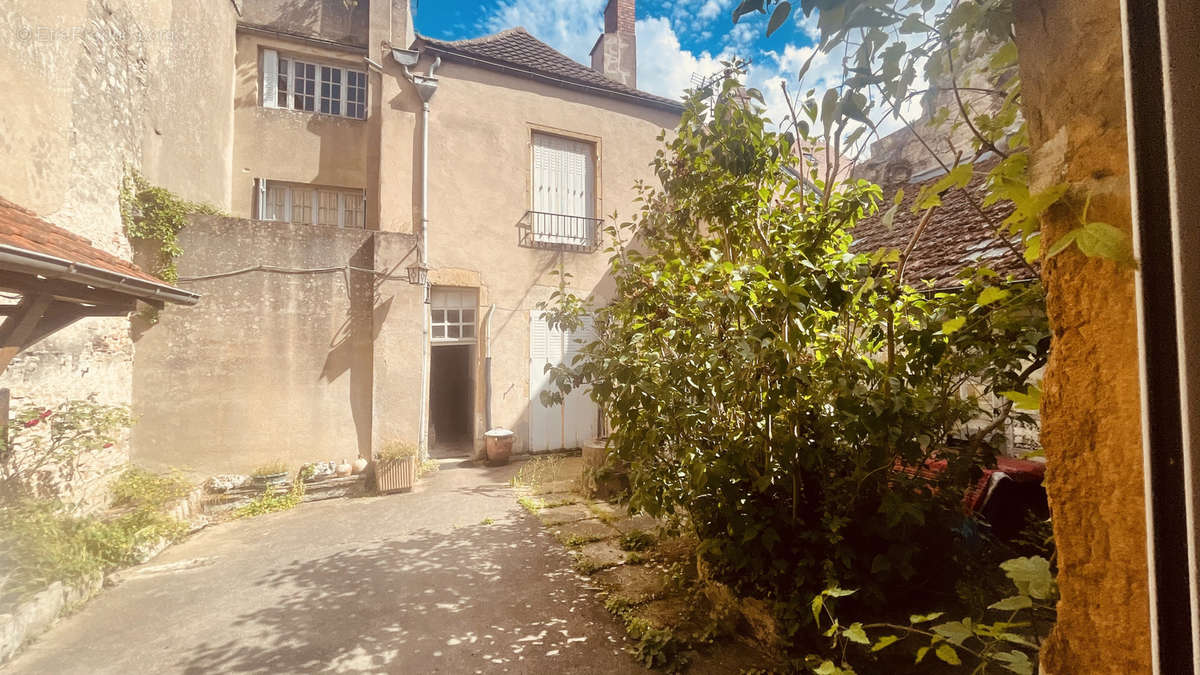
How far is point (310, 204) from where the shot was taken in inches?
352

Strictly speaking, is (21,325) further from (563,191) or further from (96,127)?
(563,191)

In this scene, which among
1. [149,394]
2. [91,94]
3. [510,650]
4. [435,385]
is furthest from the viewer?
[435,385]

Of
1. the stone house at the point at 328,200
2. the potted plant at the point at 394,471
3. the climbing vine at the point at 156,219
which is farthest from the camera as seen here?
the potted plant at the point at 394,471

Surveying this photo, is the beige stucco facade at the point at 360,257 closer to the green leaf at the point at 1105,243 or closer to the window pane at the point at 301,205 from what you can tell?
the window pane at the point at 301,205

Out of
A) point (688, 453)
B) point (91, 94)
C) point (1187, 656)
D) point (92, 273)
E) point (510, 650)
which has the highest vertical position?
point (91, 94)

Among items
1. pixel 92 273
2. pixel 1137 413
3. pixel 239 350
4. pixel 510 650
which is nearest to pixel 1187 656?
pixel 1137 413

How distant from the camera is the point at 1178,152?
567 mm

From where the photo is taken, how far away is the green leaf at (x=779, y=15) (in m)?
1.12

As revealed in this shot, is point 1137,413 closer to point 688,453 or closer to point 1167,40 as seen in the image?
point 1167,40

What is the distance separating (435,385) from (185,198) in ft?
18.2

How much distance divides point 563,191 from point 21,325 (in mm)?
7827

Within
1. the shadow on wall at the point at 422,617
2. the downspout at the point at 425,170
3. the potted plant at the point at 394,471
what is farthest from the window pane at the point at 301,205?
the shadow on wall at the point at 422,617

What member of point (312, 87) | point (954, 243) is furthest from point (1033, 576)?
point (312, 87)

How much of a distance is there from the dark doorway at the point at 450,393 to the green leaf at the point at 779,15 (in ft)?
32.4
